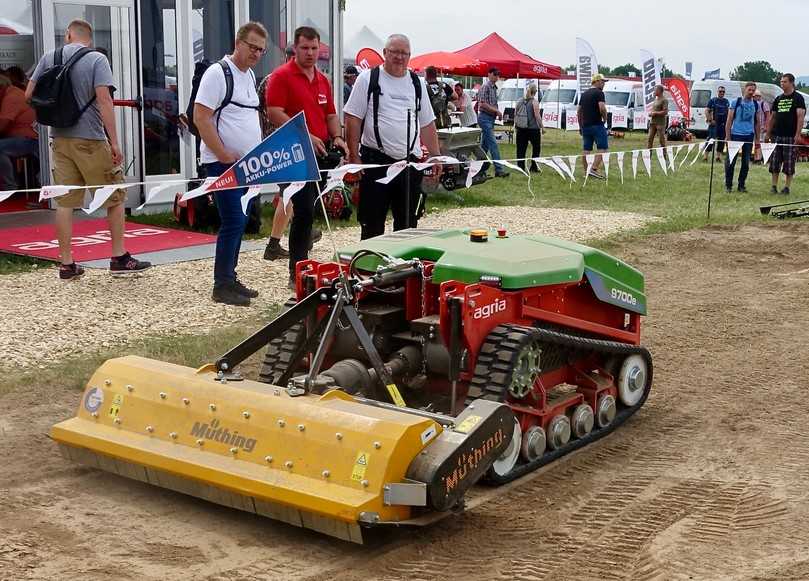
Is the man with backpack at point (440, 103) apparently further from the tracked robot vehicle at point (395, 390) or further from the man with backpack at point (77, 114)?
the tracked robot vehicle at point (395, 390)

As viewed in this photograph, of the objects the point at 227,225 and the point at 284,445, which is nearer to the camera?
the point at 284,445

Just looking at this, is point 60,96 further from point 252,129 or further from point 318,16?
point 318,16

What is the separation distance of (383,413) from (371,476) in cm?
34

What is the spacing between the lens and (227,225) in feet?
26.8

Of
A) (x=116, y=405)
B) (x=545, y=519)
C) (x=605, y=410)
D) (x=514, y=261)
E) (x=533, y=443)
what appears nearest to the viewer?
(x=545, y=519)

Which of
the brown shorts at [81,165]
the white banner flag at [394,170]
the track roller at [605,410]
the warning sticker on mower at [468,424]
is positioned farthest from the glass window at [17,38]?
the warning sticker on mower at [468,424]

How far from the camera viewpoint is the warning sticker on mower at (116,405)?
4.82 metres

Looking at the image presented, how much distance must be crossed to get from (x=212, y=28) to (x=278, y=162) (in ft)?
21.0

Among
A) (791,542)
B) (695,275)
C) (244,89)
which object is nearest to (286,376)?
(791,542)

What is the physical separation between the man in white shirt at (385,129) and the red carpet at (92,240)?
9.22ft

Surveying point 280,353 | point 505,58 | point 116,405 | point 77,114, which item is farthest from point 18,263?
point 505,58

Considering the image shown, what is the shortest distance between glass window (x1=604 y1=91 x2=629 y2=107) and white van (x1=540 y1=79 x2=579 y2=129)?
45.5 inches

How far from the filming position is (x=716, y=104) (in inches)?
961

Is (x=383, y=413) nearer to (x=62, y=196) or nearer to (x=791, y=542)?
(x=791, y=542)
